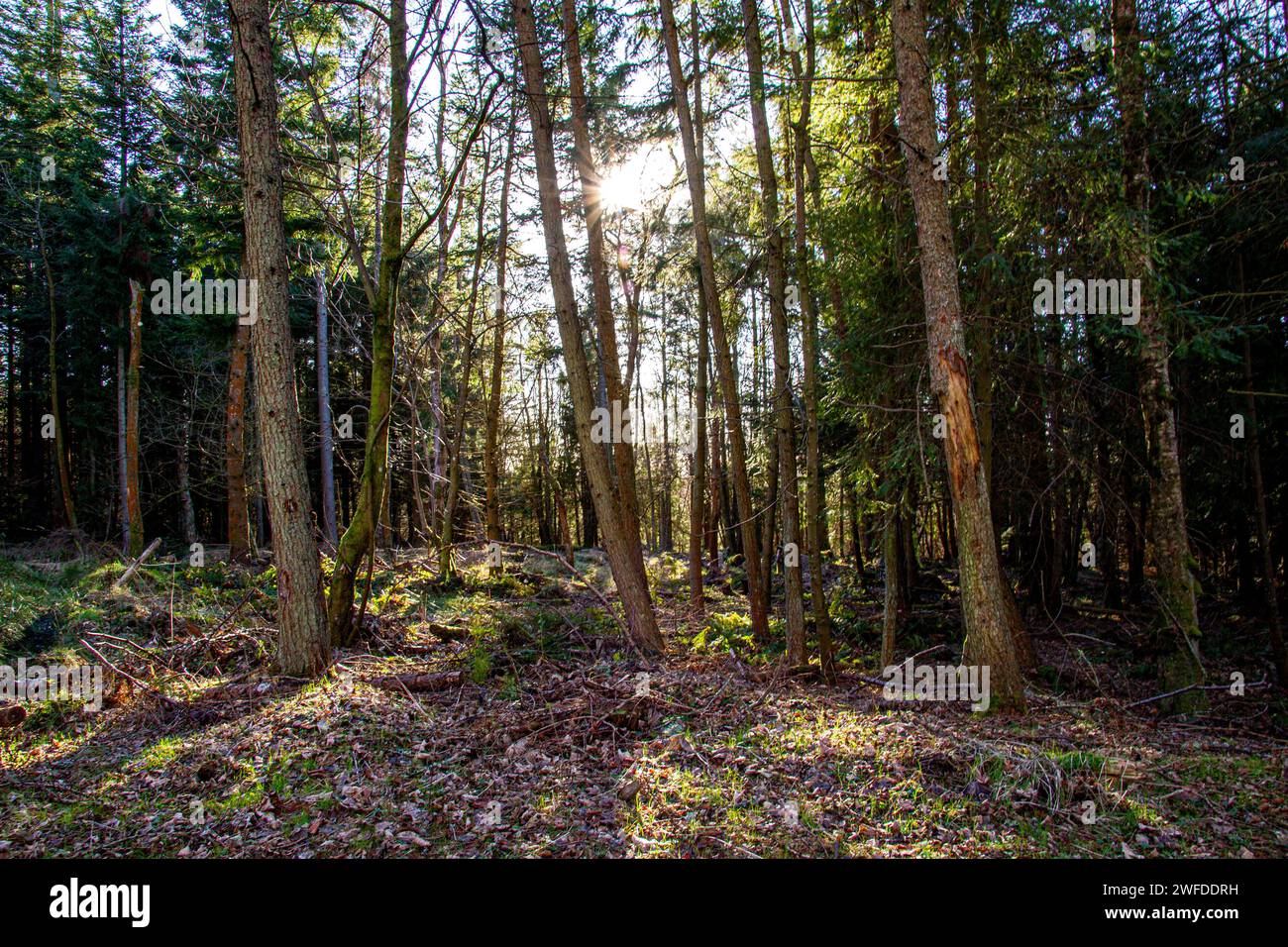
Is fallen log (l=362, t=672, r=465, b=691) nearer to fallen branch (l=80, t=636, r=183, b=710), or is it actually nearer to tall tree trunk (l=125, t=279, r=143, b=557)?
fallen branch (l=80, t=636, r=183, b=710)

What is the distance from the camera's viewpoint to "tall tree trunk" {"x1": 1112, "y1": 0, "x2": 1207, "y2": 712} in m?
6.94

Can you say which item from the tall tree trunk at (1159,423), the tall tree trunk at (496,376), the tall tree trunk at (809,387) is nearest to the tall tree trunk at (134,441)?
the tall tree trunk at (496,376)

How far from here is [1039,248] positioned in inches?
277

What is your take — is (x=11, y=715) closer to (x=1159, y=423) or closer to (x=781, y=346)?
(x=781, y=346)

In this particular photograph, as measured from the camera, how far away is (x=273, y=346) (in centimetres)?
623

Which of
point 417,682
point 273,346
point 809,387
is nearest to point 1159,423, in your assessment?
point 809,387

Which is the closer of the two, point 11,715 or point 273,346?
point 11,715

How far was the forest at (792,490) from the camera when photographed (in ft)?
13.3

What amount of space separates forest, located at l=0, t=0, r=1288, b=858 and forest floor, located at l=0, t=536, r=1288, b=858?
0.13 feet

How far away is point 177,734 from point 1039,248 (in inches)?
391

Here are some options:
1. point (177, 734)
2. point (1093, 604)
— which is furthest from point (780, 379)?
point (1093, 604)

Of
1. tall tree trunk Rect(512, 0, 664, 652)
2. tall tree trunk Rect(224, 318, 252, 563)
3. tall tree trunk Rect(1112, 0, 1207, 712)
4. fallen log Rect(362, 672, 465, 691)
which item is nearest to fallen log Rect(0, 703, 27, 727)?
fallen log Rect(362, 672, 465, 691)

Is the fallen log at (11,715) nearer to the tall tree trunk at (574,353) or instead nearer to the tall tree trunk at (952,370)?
the tall tree trunk at (574,353)

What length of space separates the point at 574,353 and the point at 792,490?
11.2ft
